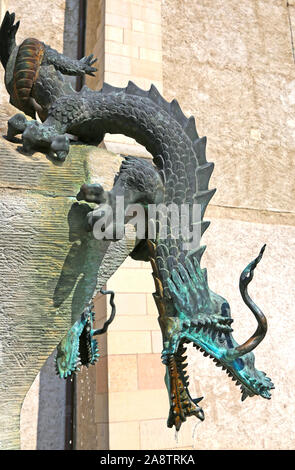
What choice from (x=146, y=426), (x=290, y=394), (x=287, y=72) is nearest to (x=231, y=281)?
(x=290, y=394)

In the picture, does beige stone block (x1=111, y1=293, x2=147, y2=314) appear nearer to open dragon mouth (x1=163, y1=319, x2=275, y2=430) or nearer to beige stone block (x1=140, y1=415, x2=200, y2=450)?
beige stone block (x1=140, y1=415, x2=200, y2=450)

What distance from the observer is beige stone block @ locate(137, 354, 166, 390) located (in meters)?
2.95

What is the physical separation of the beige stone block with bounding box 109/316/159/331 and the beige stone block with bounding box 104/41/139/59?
2.16 meters

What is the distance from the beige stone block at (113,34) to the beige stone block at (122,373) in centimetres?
264

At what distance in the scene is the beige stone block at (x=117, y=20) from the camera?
3770 mm

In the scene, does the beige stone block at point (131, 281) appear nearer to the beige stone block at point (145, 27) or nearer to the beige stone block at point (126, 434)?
the beige stone block at point (126, 434)

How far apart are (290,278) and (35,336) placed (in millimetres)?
3435

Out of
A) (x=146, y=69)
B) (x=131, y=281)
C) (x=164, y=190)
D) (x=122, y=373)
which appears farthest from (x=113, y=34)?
(x=164, y=190)

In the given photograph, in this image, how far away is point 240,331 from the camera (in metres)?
3.75

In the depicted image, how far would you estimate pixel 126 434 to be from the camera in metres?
2.79

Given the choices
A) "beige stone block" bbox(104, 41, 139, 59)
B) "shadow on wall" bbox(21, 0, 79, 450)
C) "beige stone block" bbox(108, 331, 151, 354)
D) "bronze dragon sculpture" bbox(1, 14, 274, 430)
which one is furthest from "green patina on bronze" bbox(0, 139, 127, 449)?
"beige stone block" bbox(104, 41, 139, 59)

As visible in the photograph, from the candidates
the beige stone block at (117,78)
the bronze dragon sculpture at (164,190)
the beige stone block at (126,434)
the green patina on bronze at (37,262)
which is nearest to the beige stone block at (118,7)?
the beige stone block at (117,78)

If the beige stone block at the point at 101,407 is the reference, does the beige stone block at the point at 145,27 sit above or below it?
above

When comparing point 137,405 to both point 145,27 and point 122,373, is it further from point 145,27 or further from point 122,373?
point 145,27
